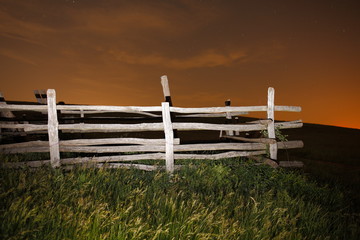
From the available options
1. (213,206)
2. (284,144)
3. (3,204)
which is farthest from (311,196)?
(3,204)

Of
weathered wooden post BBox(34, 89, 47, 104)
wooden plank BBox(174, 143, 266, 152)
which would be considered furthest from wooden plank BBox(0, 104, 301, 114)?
weathered wooden post BBox(34, 89, 47, 104)

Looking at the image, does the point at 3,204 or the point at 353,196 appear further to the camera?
the point at 353,196

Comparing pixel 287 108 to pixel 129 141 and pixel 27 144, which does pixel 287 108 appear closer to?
pixel 129 141

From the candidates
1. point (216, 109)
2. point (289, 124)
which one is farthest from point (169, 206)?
point (289, 124)

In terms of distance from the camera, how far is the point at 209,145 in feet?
21.7

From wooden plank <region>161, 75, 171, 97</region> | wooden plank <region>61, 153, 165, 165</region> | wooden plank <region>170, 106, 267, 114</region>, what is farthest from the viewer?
wooden plank <region>161, 75, 171, 97</region>

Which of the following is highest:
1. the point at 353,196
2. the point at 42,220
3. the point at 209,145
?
the point at 209,145

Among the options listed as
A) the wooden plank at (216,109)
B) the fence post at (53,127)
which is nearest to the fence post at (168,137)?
the wooden plank at (216,109)

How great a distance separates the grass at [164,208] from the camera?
2707 mm

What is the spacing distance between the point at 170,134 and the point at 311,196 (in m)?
3.37

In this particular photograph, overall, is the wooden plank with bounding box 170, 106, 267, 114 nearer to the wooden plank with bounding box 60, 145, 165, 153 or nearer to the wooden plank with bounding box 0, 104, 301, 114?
the wooden plank with bounding box 0, 104, 301, 114

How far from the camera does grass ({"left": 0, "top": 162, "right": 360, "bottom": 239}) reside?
2.71m

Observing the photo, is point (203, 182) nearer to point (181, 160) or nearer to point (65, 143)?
point (181, 160)

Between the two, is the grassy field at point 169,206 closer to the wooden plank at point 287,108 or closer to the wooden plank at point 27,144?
the wooden plank at point 27,144
